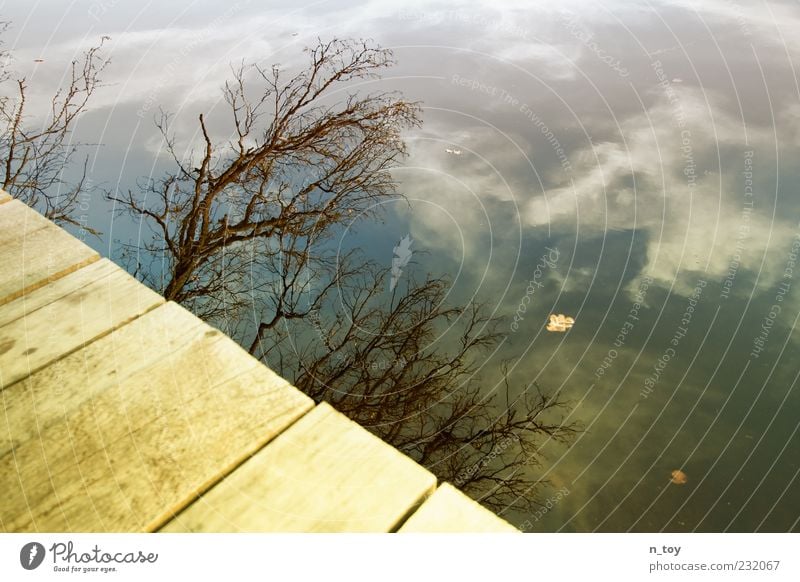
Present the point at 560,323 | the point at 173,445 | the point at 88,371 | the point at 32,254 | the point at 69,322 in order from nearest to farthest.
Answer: the point at 173,445, the point at 88,371, the point at 69,322, the point at 32,254, the point at 560,323

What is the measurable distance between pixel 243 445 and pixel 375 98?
7.06 m

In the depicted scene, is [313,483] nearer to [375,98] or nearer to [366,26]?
[375,98]

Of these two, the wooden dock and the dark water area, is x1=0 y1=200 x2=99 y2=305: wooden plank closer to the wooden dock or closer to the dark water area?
the wooden dock

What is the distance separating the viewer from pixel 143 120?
27.0ft

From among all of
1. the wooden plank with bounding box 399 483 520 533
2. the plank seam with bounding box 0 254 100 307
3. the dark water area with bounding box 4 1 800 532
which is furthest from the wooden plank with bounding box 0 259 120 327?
the dark water area with bounding box 4 1 800 532

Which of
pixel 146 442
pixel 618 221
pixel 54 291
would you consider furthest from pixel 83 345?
pixel 618 221

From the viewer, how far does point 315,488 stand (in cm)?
143

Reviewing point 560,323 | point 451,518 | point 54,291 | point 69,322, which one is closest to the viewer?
point 451,518

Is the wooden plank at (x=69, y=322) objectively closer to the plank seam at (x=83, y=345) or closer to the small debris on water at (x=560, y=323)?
the plank seam at (x=83, y=345)

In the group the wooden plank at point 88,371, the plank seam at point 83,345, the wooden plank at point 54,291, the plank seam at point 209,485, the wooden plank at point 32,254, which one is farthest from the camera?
the wooden plank at point 32,254

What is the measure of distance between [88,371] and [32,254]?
0.82m

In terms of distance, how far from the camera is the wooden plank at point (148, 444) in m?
1.37

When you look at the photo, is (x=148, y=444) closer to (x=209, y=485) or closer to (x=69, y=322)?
(x=209, y=485)

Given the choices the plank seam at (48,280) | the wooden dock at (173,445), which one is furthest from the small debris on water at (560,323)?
the plank seam at (48,280)
